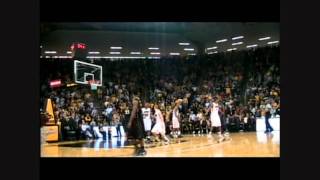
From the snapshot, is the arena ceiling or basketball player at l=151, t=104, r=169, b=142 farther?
basketball player at l=151, t=104, r=169, b=142

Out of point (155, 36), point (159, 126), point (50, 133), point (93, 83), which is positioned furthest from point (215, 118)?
point (50, 133)

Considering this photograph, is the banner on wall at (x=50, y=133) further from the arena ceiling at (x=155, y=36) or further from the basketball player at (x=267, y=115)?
the basketball player at (x=267, y=115)

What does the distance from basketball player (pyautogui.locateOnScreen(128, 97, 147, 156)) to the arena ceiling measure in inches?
37.3

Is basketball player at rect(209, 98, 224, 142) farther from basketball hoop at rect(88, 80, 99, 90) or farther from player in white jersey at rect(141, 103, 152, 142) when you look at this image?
basketball hoop at rect(88, 80, 99, 90)

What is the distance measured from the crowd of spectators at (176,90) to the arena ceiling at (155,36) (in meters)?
0.18

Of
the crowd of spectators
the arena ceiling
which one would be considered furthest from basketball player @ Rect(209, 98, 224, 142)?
the arena ceiling

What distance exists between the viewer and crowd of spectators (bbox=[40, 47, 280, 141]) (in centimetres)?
1143

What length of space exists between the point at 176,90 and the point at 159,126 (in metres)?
0.73

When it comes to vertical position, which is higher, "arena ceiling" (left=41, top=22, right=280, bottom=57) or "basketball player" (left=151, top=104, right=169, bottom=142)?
"arena ceiling" (left=41, top=22, right=280, bottom=57)

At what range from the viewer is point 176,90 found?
37.8ft

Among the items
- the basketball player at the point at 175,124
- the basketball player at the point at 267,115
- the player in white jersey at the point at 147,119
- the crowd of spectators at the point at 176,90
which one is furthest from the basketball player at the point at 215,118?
the player in white jersey at the point at 147,119
